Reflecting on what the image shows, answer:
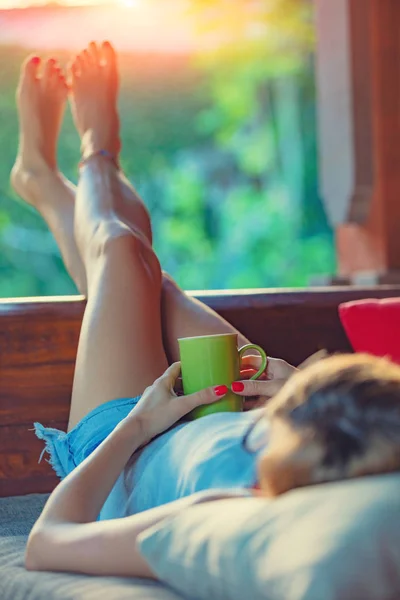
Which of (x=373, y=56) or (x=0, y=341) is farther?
(x=373, y=56)

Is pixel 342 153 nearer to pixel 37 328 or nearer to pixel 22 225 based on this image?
pixel 37 328

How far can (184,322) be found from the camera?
1545 mm

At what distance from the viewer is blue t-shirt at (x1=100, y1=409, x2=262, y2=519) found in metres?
0.89

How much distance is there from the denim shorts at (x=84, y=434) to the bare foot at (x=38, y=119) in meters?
0.75

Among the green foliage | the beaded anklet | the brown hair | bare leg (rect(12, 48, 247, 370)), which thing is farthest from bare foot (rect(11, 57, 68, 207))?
the green foliage

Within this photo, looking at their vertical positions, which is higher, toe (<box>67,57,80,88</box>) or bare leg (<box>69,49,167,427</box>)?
toe (<box>67,57,80,88</box>)

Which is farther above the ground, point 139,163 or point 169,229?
point 139,163

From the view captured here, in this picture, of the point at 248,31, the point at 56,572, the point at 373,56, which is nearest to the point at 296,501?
the point at 56,572

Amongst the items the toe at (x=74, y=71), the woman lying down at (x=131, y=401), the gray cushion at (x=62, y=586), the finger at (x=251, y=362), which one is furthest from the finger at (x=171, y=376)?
the toe at (x=74, y=71)

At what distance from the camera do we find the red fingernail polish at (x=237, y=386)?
3.54 ft

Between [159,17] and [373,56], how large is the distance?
6415 millimetres

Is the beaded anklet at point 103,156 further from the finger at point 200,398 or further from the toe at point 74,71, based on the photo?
the finger at point 200,398

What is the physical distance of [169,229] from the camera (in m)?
9.20

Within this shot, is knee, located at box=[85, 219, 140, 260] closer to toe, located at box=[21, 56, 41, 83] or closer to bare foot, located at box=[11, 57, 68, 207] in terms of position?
bare foot, located at box=[11, 57, 68, 207]
